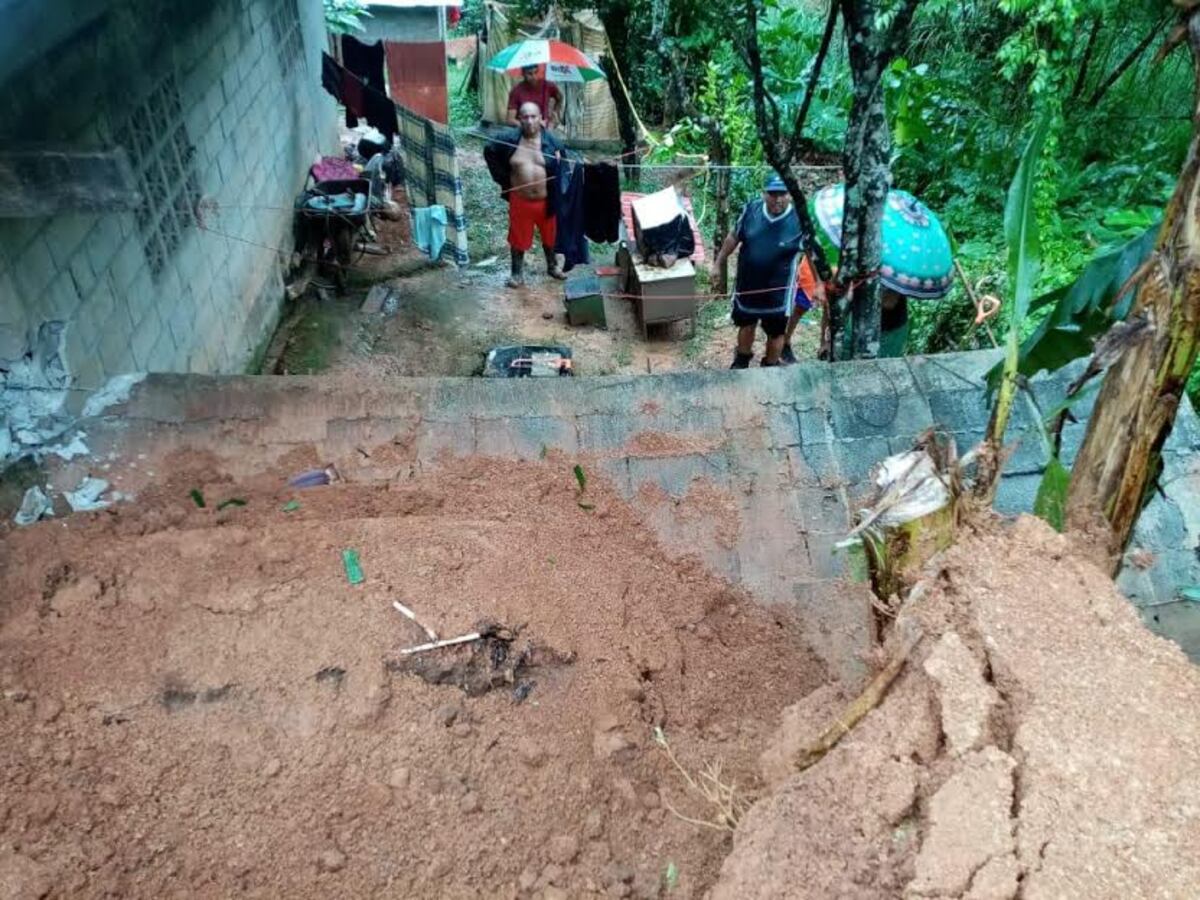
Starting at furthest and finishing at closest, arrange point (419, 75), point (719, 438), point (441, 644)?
point (419, 75) → point (719, 438) → point (441, 644)

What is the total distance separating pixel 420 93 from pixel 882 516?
1371 centimetres

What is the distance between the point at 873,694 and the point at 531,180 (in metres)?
6.97

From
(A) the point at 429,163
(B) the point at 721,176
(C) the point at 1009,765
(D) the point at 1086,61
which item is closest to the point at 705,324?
(B) the point at 721,176

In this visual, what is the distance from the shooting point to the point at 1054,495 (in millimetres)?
1975

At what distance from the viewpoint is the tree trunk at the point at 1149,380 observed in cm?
175

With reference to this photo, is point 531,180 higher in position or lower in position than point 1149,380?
lower

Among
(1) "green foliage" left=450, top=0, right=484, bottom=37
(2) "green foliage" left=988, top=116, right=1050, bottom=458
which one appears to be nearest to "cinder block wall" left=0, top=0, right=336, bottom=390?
(2) "green foliage" left=988, top=116, right=1050, bottom=458

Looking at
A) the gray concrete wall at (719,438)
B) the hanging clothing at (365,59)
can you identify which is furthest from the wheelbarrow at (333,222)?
the gray concrete wall at (719,438)

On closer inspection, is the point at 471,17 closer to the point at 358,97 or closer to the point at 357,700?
the point at 358,97

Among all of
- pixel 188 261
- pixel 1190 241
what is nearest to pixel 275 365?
pixel 188 261

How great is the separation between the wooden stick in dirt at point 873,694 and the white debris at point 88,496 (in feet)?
8.83

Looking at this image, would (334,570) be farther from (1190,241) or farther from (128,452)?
(1190,241)

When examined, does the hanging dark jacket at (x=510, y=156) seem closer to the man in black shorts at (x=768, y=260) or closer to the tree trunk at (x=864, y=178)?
the man in black shorts at (x=768, y=260)

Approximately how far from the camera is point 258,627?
8.48ft
